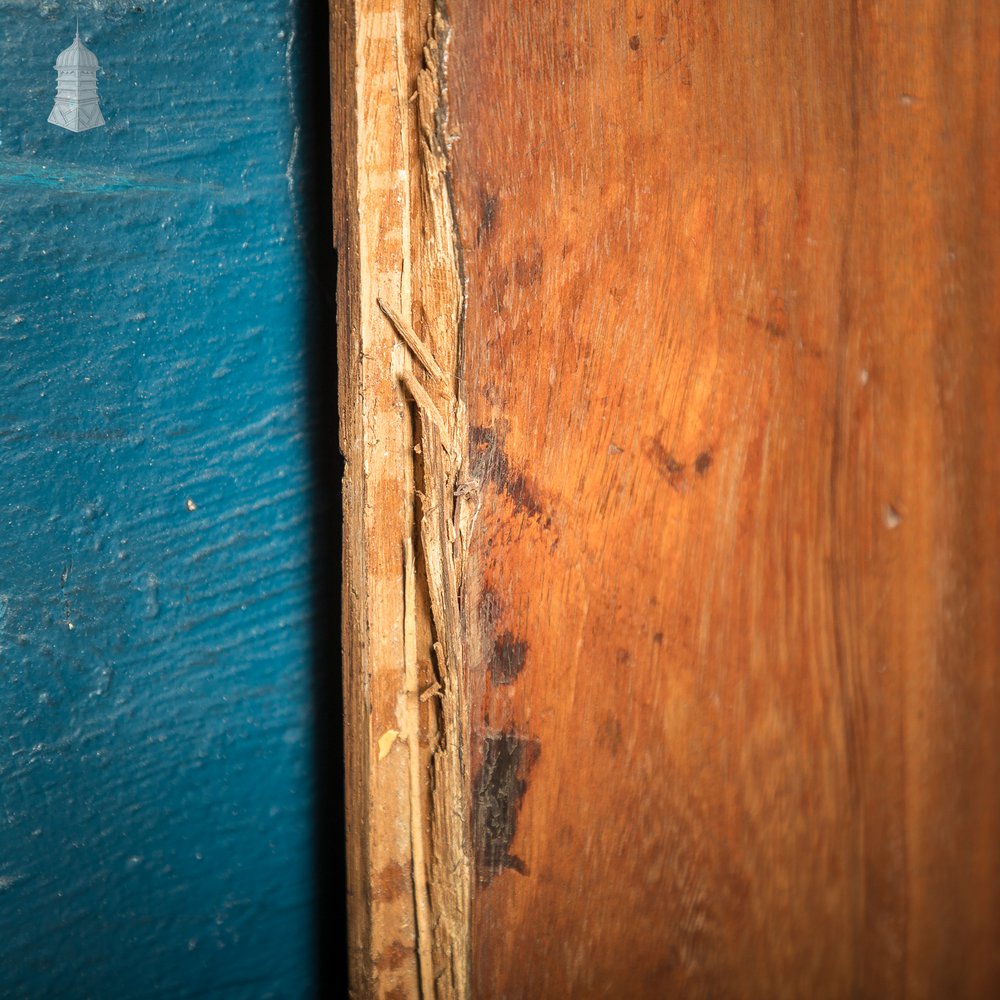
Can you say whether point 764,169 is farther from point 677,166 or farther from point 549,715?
point 549,715

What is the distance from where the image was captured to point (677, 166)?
0.57m

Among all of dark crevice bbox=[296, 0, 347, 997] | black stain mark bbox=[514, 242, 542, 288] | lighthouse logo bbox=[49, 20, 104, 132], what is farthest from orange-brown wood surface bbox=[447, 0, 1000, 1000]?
lighthouse logo bbox=[49, 20, 104, 132]

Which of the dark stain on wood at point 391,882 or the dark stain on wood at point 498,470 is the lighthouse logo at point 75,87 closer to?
the dark stain on wood at point 498,470

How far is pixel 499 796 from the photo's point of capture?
0.57 meters

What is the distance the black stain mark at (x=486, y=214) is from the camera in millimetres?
528

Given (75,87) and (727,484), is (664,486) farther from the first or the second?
(75,87)

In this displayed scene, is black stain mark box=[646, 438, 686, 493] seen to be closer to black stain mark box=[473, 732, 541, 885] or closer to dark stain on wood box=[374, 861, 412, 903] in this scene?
black stain mark box=[473, 732, 541, 885]

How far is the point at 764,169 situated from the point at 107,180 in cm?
41

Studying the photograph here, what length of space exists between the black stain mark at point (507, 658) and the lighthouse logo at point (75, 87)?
39cm

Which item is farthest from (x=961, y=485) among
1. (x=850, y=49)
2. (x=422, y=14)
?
(x=422, y=14)

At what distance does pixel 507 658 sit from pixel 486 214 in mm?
268

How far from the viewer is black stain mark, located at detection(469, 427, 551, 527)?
21.2 inches

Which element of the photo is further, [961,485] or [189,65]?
[961,485]

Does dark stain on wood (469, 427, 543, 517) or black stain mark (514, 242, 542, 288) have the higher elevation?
black stain mark (514, 242, 542, 288)
